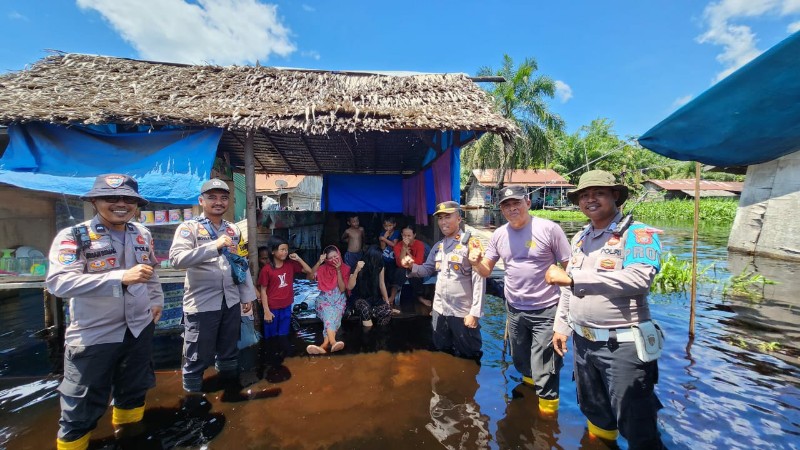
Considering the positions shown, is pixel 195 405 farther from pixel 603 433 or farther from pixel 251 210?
pixel 603 433

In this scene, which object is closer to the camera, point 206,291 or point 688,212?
point 206,291

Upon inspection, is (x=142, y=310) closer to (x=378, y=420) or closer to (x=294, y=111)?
(x=378, y=420)

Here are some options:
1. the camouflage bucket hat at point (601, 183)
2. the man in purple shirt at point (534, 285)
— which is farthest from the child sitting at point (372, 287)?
the camouflage bucket hat at point (601, 183)

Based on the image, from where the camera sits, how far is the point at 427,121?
4.61 m

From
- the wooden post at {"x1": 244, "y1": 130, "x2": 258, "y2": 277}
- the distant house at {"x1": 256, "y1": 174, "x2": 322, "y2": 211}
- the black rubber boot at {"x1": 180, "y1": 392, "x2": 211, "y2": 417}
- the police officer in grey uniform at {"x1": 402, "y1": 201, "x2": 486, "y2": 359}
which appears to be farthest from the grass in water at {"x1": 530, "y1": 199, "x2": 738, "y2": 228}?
the black rubber boot at {"x1": 180, "y1": 392, "x2": 211, "y2": 417}

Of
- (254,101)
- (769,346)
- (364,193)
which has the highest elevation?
(254,101)

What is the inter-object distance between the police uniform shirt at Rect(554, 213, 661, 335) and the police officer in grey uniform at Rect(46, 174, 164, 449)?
316 centimetres

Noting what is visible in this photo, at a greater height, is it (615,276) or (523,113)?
(523,113)

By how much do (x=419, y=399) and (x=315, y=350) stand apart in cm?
163

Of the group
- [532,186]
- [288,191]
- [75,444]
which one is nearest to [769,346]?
[75,444]

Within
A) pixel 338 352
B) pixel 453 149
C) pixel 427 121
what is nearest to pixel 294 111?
pixel 427 121

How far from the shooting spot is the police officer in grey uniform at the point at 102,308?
2.39 meters

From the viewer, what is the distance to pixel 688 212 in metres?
26.5

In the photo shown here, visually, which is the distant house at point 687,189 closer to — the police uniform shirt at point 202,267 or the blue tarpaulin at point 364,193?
the blue tarpaulin at point 364,193
